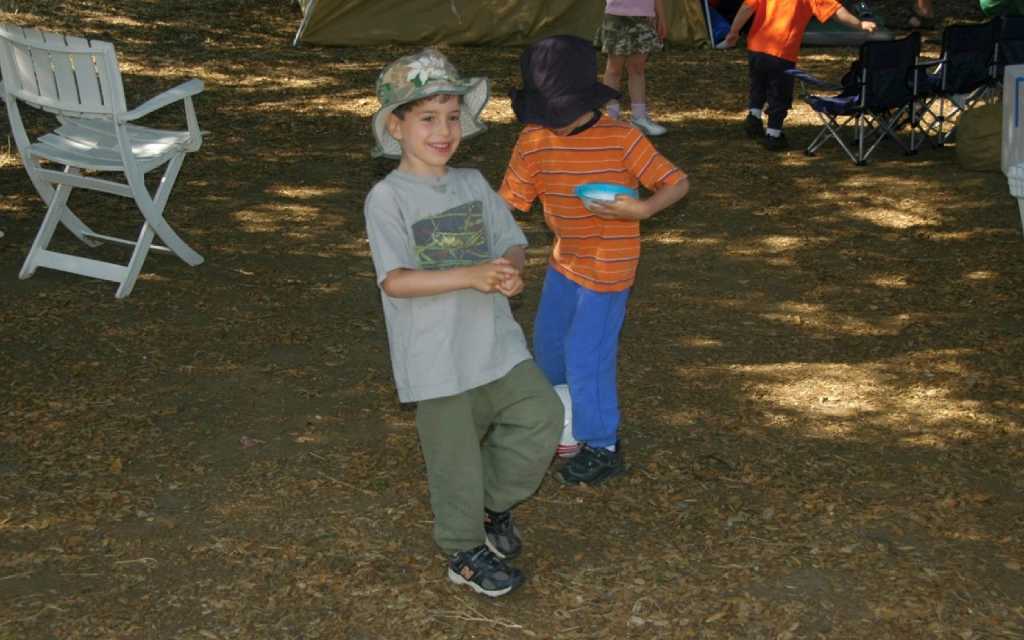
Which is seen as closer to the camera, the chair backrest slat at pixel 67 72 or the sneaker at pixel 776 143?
the chair backrest slat at pixel 67 72

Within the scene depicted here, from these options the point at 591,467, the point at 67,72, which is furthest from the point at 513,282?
the point at 67,72

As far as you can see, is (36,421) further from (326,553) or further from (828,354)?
(828,354)

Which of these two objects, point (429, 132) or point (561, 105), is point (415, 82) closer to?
point (429, 132)

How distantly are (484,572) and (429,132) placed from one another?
1.35 m

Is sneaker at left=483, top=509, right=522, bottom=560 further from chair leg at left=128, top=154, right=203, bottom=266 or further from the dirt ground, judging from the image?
chair leg at left=128, top=154, right=203, bottom=266

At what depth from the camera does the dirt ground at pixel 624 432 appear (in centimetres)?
417

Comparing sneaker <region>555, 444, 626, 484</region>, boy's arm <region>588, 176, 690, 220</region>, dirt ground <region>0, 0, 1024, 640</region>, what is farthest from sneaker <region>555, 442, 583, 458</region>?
boy's arm <region>588, 176, 690, 220</region>

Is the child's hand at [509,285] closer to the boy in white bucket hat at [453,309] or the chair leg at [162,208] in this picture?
the boy in white bucket hat at [453,309]

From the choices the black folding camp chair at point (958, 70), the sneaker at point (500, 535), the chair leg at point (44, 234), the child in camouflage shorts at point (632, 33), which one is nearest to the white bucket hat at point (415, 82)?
the sneaker at point (500, 535)

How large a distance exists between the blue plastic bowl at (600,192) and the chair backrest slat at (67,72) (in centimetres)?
309

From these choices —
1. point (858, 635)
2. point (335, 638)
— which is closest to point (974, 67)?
point (858, 635)

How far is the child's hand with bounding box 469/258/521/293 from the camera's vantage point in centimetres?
371

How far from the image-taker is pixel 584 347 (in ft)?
15.4

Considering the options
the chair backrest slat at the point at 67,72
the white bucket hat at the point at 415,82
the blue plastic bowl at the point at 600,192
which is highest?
the white bucket hat at the point at 415,82
